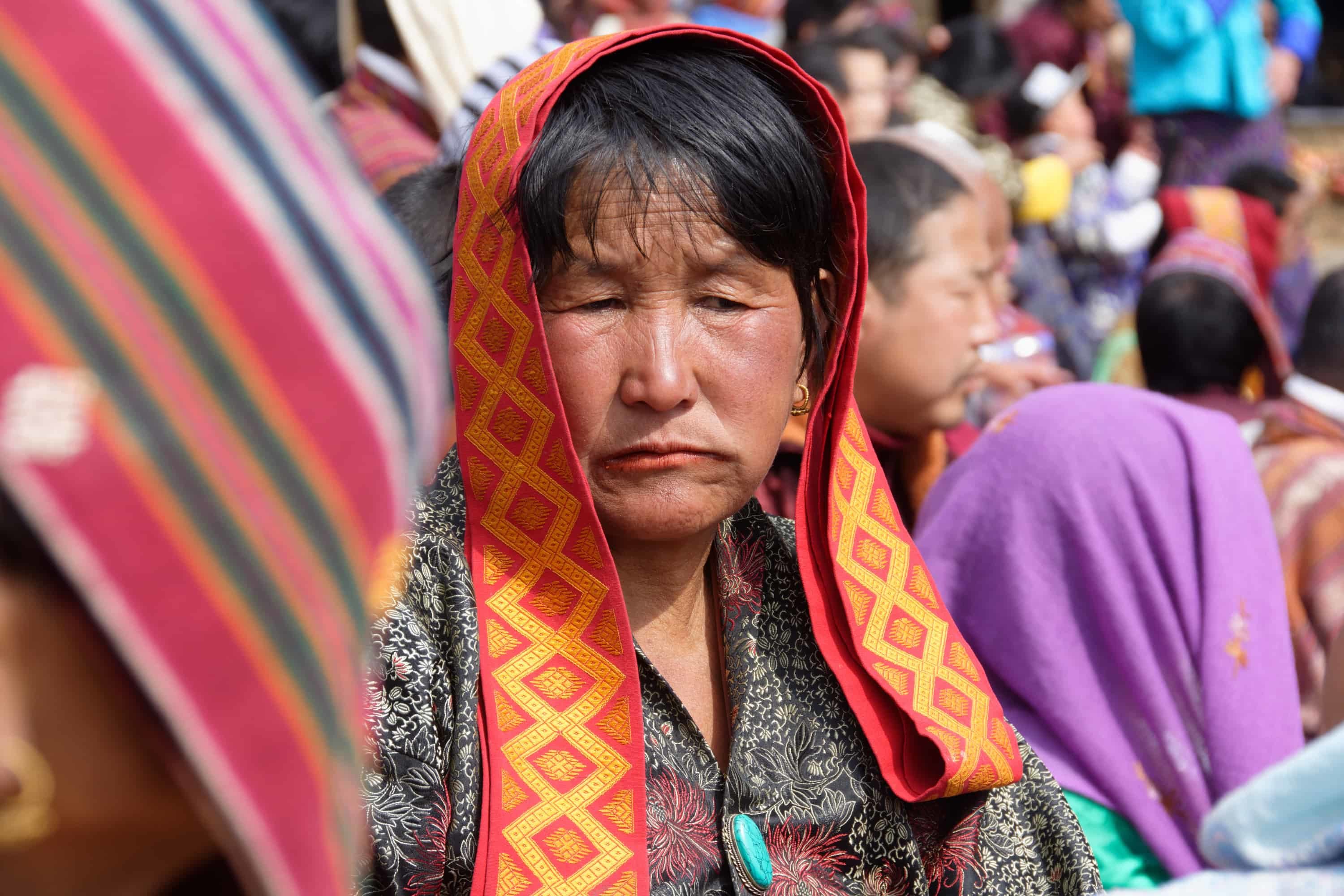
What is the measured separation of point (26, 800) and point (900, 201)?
2725 millimetres

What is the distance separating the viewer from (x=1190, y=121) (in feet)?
25.8

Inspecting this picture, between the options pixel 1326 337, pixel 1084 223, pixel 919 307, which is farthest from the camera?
pixel 1084 223

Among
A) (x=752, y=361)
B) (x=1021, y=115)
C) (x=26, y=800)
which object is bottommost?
(x=1021, y=115)

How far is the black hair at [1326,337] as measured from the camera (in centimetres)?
351

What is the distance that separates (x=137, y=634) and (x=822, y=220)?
1423 millimetres

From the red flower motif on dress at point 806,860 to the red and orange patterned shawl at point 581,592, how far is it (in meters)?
0.12

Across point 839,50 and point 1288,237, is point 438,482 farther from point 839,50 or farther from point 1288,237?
point 1288,237

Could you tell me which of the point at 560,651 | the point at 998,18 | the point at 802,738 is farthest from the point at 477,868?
the point at 998,18

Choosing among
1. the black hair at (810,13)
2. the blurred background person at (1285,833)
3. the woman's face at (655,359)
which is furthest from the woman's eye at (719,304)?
the black hair at (810,13)

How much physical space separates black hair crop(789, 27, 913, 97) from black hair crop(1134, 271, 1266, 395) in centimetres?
178

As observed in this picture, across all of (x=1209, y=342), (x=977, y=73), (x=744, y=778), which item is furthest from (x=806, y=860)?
(x=977, y=73)

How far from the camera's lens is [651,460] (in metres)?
1.74

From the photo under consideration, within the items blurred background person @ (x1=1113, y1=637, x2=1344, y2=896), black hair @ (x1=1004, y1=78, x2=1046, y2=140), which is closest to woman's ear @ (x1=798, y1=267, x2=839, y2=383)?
blurred background person @ (x1=1113, y1=637, x2=1344, y2=896)

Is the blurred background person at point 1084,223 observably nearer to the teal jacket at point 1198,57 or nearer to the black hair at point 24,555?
the teal jacket at point 1198,57
